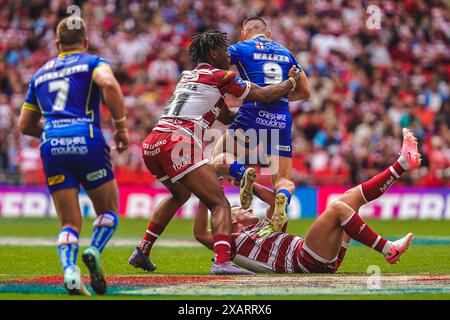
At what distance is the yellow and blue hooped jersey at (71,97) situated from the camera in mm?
8094

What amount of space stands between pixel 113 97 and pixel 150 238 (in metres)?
3.13

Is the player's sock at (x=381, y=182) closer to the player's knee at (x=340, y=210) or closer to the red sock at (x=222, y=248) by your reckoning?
the player's knee at (x=340, y=210)

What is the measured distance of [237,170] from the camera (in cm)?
1094

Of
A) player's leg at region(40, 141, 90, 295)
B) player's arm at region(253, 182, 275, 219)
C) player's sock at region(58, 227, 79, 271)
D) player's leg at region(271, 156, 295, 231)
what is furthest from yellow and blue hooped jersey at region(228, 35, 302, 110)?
player's sock at region(58, 227, 79, 271)

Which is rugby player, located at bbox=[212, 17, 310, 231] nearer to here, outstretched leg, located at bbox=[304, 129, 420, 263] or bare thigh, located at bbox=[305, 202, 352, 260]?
outstretched leg, located at bbox=[304, 129, 420, 263]

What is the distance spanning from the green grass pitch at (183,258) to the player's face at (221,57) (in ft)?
7.79

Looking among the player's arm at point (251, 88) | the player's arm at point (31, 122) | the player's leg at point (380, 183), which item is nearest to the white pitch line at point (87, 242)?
the player's arm at point (251, 88)

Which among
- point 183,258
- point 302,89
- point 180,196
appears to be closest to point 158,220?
point 180,196

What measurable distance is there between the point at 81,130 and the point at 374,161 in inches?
627

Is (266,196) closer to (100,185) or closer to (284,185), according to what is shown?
(284,185)

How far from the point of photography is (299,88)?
1163cm

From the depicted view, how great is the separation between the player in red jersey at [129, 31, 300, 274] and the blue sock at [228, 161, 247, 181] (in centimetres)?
69
